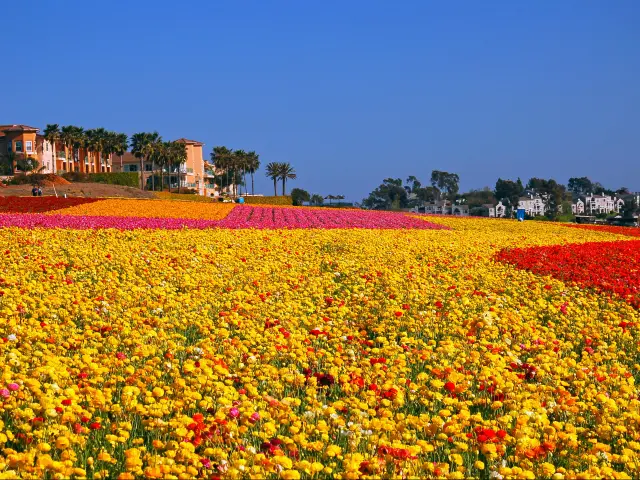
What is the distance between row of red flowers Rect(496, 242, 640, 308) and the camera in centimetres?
1269

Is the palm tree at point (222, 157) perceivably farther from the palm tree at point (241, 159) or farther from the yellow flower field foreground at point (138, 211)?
the yellow flower field foreground at point (138, 211)

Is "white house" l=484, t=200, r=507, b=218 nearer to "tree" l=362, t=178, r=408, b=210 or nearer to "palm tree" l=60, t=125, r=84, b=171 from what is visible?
"tree" l=362, t=178, r=408, b=210

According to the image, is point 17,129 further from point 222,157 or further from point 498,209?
point 498,209

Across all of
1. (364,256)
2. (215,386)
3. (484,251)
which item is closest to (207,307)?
(215,386)

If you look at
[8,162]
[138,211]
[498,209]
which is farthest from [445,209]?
[138,211]

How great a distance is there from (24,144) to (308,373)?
11311 cm

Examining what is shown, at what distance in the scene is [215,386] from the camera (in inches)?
238

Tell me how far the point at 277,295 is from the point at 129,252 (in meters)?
5.67

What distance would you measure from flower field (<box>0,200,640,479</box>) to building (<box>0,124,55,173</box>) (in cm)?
10445

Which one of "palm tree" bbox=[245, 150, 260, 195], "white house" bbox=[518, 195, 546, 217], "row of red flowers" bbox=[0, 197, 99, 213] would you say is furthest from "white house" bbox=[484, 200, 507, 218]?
"row of red flowers" bbox=[0, 197, 99, 213]

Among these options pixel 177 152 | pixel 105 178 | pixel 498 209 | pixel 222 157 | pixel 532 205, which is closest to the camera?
pixel 105 178

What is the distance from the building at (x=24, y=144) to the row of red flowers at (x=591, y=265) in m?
102

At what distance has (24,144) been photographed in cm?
10938

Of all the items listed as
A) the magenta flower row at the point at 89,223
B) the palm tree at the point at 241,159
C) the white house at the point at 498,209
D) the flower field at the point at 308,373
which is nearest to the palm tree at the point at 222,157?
the palm tree at the point at 241,159
